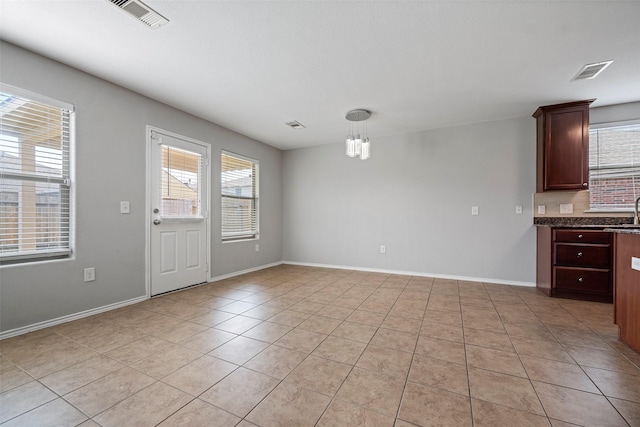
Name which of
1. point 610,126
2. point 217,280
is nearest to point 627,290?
point 610,126

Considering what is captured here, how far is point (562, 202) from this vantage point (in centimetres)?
366

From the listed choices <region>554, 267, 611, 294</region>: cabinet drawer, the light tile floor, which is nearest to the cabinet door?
<region>554, 267, 611, 294</region>: cabinet drawer

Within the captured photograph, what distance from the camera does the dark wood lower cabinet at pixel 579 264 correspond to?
3.07m

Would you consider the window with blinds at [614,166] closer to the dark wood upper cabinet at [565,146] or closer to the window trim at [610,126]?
the window trim at [610,126]

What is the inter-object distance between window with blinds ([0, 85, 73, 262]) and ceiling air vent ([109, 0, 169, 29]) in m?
1.35

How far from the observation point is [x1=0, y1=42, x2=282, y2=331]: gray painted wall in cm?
227

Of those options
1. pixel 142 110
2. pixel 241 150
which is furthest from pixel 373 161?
pixel 142 110

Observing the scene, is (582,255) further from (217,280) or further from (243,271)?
(217,280)

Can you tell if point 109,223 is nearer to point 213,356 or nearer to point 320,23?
point 213,356

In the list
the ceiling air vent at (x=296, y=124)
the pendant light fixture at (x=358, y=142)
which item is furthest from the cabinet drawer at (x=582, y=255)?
the ceiling air vent at (x=296, y=124)

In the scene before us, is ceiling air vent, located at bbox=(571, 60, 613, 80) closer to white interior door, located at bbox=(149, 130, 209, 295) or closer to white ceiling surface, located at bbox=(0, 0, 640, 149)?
white ceiling surface, located at bbox=(0, 0, 640, 149)

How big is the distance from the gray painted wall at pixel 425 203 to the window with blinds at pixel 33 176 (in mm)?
3629

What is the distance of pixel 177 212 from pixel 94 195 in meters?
0.96

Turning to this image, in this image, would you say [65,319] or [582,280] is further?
[582,280]
